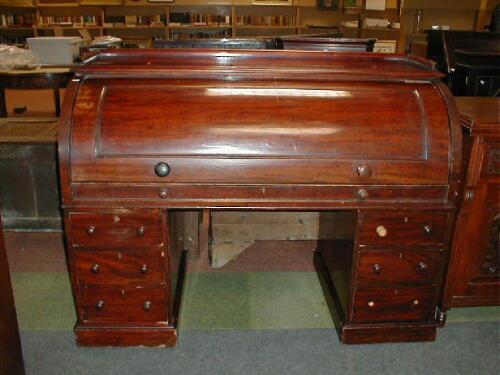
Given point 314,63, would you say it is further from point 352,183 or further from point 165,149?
point 165,149

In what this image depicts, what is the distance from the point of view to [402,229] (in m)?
1.84

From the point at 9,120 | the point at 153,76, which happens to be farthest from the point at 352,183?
the point at 9,120

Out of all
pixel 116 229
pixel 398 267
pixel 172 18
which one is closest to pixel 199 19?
pixel 172 18

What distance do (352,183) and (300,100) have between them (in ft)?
1.16

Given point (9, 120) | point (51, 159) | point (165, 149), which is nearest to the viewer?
point (165, 149)

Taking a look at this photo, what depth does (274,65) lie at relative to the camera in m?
1.89

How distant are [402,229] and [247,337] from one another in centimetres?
79

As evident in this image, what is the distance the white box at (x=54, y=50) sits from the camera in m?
4.67

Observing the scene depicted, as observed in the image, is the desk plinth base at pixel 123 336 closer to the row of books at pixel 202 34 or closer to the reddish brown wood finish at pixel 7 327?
the reddish brown wood finish at pixel 7 327

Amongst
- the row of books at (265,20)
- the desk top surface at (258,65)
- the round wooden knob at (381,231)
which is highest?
the row of books at (265,20)

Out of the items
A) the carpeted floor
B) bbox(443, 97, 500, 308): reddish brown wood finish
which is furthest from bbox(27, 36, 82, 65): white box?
bbox(443, 97, 500, 308): reddish brown wood finish

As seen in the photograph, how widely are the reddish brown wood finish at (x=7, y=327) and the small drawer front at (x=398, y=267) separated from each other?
4.05 ft

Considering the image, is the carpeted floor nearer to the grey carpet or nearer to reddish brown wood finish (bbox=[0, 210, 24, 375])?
the grey carpet

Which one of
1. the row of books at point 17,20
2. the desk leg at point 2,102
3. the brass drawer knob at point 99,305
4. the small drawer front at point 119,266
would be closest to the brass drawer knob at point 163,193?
the small drawer front at point 119,266
